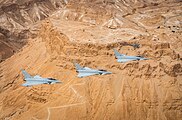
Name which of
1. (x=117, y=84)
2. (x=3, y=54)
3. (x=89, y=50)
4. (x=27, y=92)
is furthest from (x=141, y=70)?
(x=3, y=54)

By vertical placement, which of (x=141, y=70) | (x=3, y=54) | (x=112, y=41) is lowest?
(x=3, y=54)

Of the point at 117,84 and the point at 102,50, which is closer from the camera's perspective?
the point at 117,84

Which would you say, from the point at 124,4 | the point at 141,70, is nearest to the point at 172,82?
the point at 141,70

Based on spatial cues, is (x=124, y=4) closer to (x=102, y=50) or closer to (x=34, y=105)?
(x=102, y=50)

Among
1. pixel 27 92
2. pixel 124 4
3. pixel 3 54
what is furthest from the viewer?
pixel 124 4

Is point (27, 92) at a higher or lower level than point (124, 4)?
lower

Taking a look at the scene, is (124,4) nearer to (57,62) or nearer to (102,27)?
(102,27)

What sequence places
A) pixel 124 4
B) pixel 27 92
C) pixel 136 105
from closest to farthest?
pixel 136 105, pixel 27 92, pixel 124 4
